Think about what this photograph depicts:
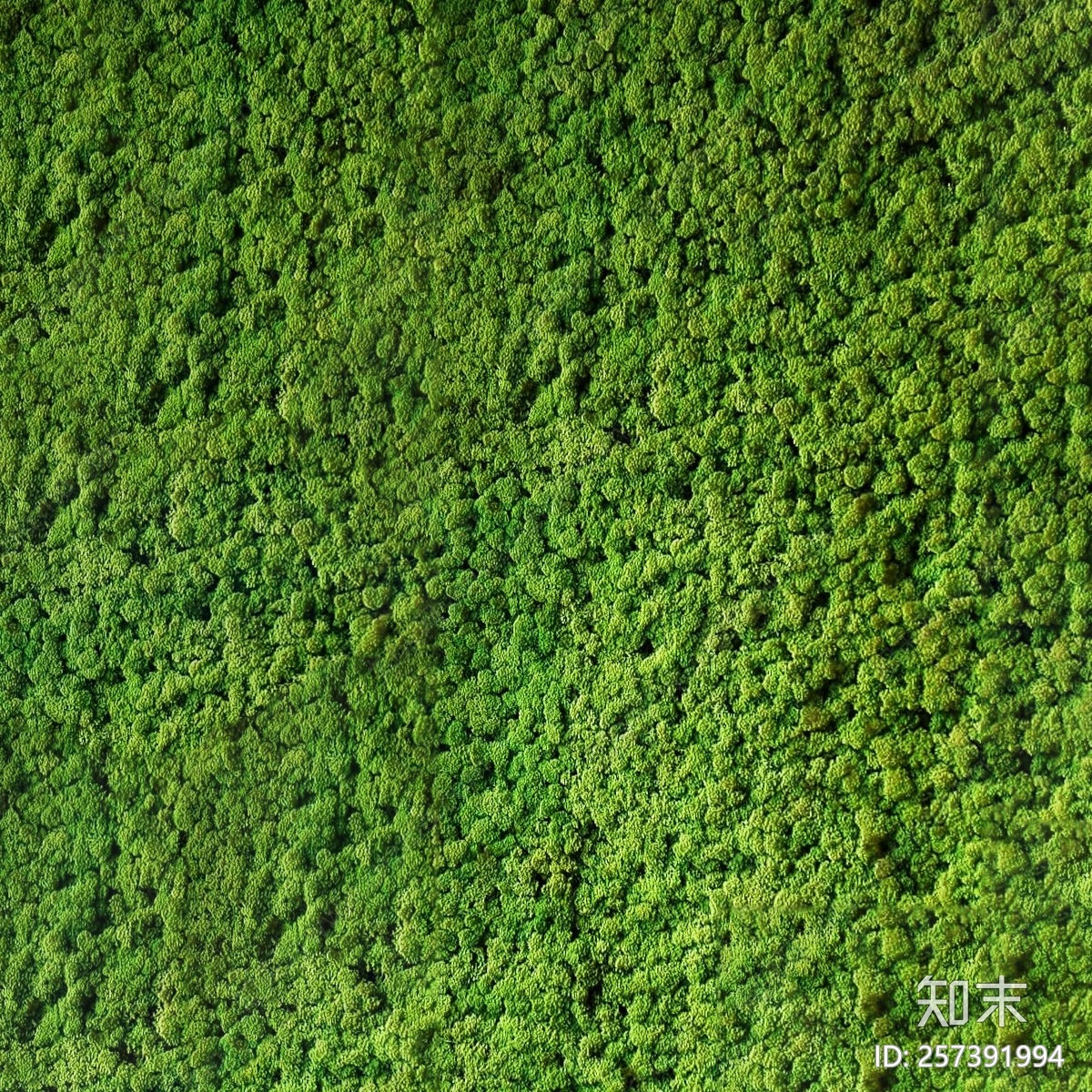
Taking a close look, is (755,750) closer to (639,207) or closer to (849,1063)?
(849,1063)

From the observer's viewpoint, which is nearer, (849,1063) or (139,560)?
(849,1063)

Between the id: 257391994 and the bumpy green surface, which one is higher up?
the bumpy green surface

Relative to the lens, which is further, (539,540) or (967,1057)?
(539,540)

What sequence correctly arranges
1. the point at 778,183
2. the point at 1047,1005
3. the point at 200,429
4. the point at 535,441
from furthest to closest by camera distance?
the point at 200,429 < the point at 535,441 < the point at 778,183 < the point at 1047,1005

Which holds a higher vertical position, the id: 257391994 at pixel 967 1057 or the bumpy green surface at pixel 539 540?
the bumpy green surface at pixel 539 540

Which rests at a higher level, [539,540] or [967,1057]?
[539,540]

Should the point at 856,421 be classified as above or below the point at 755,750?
above

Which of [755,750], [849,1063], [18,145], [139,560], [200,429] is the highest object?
[18,145]

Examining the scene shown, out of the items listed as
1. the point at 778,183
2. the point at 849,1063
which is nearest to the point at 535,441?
the point at 778,183
